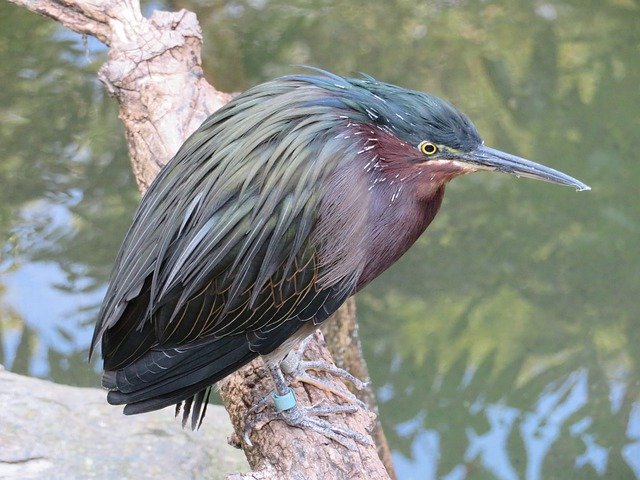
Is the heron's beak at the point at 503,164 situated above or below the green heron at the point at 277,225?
above

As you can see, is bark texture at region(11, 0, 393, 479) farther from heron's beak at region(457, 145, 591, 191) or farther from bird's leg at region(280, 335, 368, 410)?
heron's beak at region(457, 145, 591, 191)

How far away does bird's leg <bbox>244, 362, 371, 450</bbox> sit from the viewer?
2.07 metres

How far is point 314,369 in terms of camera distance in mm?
2357

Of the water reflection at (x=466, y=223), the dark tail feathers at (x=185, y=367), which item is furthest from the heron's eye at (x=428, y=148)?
the water reflection at (x=466, y=223)

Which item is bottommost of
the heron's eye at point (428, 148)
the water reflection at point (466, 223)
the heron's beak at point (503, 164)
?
the water reflection at point (466, 223)

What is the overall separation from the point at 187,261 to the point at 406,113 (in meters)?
0.53

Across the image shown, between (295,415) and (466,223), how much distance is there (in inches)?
83.8

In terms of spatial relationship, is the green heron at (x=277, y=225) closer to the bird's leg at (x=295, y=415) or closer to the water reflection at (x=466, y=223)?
the bird's leg at (x=295, y=415)

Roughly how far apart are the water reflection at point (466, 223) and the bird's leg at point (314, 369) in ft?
4.23

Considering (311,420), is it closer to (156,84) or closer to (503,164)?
(503,164)

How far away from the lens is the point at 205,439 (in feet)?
10.0

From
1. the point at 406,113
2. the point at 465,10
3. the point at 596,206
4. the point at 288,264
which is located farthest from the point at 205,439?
the point at 465,10

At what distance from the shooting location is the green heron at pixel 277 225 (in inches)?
75.7

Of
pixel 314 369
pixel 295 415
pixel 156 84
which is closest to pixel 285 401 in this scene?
pixel 295 415
